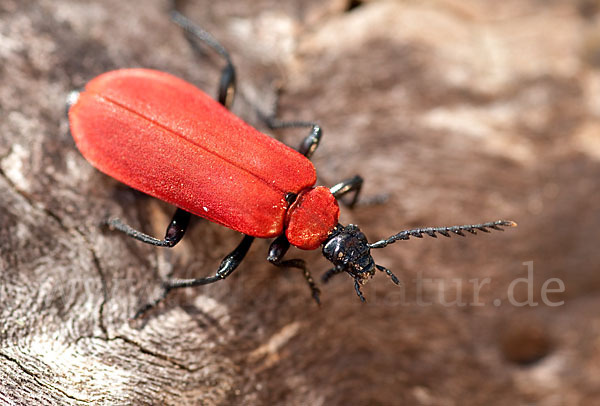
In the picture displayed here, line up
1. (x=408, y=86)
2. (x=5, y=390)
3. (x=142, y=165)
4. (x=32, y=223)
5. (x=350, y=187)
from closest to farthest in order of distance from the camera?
(x=5, y=390), (x=32, y=223), (x=142, y=165), (x=350, y=187), (x=408, y=86)

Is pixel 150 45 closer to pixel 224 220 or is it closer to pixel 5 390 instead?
pixel 224 220

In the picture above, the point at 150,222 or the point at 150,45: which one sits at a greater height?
the point at 150,45

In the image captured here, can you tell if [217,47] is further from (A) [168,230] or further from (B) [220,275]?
(B) [220,275]

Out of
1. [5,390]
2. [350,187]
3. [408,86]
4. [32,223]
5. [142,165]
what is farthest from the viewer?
[408,86]

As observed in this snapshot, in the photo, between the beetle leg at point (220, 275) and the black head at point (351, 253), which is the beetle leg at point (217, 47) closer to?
the beetle leg at point (220, 275)

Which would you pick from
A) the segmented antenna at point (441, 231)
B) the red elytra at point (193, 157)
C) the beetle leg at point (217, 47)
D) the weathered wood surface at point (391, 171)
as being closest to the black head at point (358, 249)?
the segmented antenna at point (441, 231)

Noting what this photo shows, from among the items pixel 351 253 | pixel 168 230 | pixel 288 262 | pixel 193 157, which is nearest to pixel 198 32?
pixel 193 157

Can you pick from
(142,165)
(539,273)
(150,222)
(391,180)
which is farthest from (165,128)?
(539,273)
